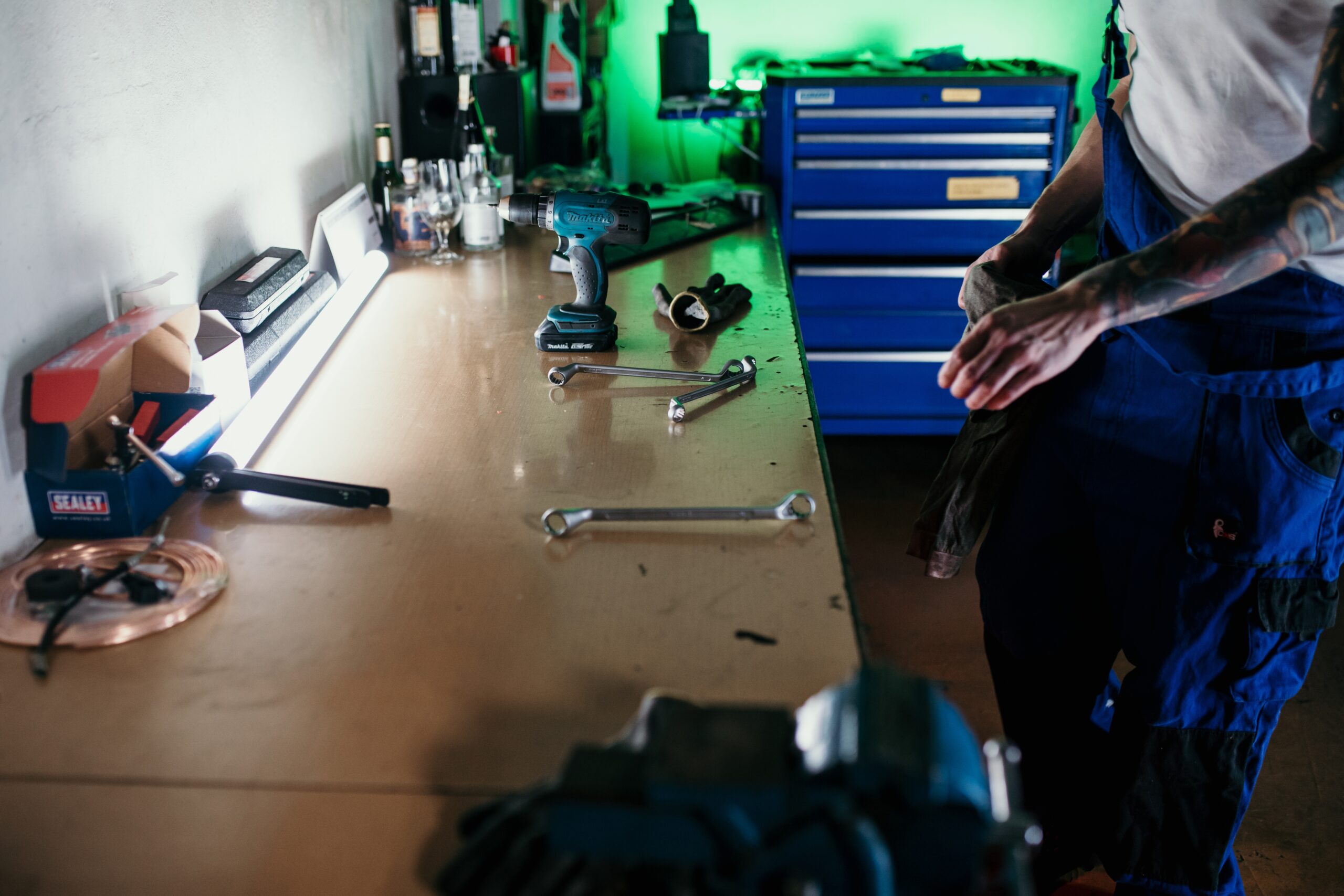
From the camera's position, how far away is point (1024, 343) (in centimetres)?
107

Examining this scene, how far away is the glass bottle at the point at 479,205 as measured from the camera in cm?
219

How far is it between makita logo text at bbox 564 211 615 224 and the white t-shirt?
0.77 metres

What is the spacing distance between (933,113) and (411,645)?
2401mm

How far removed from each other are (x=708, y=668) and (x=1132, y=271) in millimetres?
623

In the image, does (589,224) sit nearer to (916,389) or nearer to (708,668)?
(708,668)

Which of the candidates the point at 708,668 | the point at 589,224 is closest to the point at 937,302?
the point at 589,224

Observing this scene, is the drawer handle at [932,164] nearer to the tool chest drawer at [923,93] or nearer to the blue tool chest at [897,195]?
the blue tool chest at [897,195]

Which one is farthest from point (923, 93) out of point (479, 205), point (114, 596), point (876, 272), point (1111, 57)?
point (114, 596)

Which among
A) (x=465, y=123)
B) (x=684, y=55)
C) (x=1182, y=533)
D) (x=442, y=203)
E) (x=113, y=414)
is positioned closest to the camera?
(x=113, y=414)

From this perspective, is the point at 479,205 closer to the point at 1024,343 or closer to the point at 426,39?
the point at 426,39

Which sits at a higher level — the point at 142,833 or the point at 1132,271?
the point at 1132,271

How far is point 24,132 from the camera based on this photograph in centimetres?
105

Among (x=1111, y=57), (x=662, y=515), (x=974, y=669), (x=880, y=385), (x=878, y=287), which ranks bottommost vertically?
(x=974, y=669)

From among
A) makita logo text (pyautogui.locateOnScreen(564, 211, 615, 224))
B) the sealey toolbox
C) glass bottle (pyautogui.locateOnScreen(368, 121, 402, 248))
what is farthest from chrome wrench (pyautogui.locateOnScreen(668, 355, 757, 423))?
glass bottle (pyautogui.locateOnScreen(368, 121, 402, 248))
